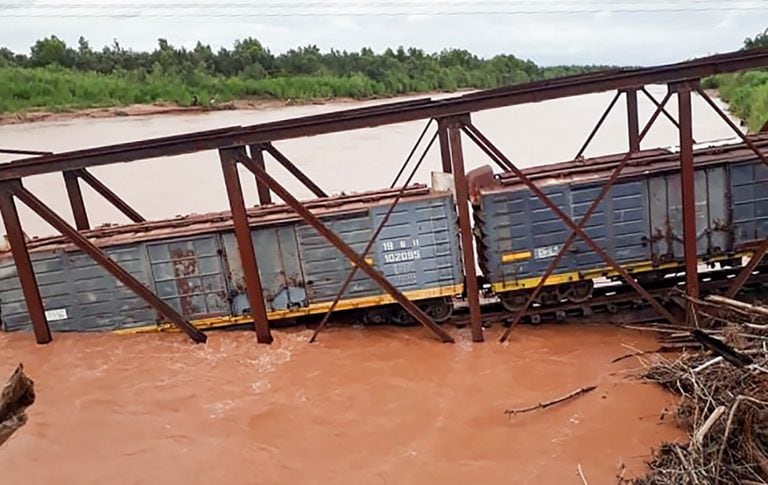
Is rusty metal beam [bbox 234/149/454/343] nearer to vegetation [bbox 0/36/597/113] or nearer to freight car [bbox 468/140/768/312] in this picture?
freight car [bbox 468/140/768/312]

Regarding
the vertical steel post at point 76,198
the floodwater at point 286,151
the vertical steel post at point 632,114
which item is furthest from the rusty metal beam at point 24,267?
the floodwater at point 286,151

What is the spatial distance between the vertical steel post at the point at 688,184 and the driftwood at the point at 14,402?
9.07m

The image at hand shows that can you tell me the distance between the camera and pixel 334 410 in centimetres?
861

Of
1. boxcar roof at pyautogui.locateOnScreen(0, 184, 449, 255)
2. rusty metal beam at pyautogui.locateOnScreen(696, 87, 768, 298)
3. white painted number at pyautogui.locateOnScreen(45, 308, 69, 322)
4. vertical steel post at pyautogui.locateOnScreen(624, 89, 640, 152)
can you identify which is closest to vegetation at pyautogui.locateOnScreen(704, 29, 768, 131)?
vertical steel post at pyautogui.locateOnScreen(624, 89, 640, 152)

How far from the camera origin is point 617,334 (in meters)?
10.8

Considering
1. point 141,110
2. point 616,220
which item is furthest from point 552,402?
point 141,110

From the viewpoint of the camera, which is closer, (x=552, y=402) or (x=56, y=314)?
(x=552, y=402)

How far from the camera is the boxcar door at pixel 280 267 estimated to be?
10891 millimetres

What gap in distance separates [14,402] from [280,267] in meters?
4.10

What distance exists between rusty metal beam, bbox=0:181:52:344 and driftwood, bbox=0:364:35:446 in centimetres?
152

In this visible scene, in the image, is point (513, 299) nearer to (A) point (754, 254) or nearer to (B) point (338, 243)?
(B) point (338, 243)

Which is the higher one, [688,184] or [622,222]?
[688,184]

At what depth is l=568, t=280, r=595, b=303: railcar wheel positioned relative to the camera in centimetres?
1125

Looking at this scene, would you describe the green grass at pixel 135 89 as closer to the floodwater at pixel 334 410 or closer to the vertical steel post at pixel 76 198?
the vertical steel post at pixel 76 198
